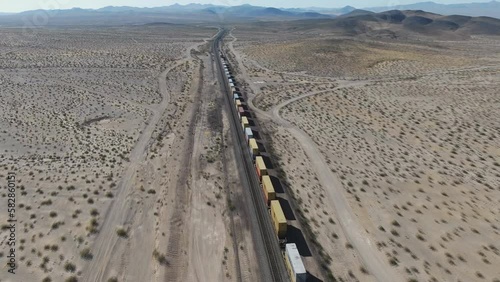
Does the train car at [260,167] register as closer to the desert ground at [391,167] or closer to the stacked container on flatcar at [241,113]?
the desert ground at [391,167]

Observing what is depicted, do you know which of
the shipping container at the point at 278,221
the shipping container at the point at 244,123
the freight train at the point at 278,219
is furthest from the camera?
the shipping container at the point at 244,123

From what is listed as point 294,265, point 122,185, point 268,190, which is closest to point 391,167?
point 268,190

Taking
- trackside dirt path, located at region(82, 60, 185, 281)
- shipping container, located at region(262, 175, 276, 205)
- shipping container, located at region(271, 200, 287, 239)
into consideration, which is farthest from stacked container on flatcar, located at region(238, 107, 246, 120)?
shipping container, located at region(271, 200, 287, 239)

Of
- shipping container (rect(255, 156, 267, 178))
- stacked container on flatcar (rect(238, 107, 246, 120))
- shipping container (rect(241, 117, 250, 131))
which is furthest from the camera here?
stacked container on flatcar (rect(238, 107, 246, 120))

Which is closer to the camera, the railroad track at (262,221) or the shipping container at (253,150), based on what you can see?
the railroad track at (262,221)

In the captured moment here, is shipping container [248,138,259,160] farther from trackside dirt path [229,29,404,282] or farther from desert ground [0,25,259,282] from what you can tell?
trackside dirt path [229,29,404,282]

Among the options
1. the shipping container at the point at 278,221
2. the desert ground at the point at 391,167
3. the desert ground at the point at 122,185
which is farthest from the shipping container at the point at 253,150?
the shipping container at the point at 278,221
